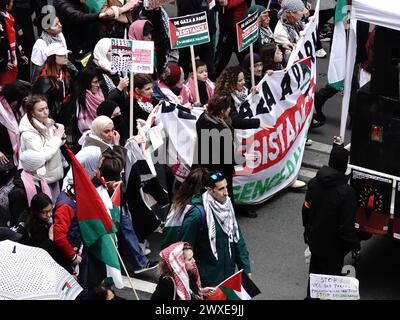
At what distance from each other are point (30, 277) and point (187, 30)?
202 inches

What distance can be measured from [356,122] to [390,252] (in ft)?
5.43

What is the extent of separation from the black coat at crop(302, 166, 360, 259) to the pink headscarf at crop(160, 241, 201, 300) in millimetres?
1581

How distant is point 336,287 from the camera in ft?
24.5

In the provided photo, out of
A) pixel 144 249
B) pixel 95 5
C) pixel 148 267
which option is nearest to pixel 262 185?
pixel 144 249

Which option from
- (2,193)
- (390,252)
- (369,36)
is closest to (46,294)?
(2,193)

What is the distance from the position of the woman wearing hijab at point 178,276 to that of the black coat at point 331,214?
4.43 feet

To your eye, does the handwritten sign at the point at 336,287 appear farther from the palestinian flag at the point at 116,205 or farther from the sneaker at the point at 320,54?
the sneaker at the point at 320,54

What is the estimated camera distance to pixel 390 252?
33.6 ft

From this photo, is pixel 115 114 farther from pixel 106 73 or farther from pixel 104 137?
pixel 106 73

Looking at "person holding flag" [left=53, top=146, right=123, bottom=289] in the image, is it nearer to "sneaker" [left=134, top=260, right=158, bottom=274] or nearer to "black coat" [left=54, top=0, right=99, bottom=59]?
"sneaker" [left=134, top=260, right=158, bottom=274]

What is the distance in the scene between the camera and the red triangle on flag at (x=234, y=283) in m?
7.83

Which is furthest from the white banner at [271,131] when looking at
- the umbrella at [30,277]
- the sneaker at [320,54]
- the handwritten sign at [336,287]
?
the sneaker at [320,54]

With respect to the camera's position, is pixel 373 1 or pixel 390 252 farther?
pixel 390 252
